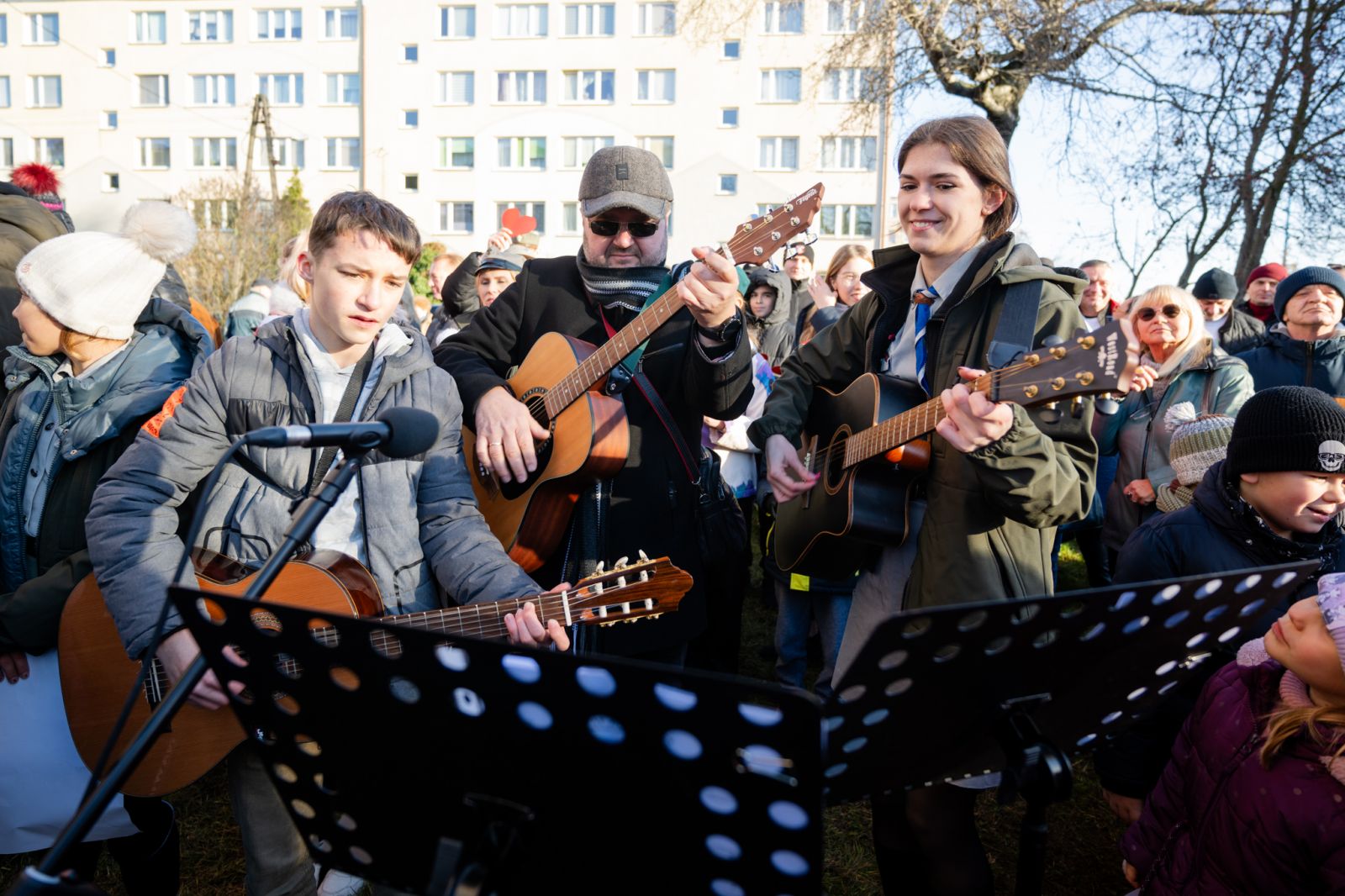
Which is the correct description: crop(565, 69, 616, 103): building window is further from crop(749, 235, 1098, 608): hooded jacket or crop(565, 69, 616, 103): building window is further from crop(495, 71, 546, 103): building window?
crop(749, 235, 1098, 608): hooded jacket

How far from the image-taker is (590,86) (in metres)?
39.3

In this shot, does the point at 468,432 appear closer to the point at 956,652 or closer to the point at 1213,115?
the point at 956,652

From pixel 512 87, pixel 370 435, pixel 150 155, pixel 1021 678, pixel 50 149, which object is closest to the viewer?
pixel 1021 678

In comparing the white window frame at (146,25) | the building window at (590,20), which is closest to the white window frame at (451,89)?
the building window at (590,20)

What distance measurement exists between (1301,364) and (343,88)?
4315 cm

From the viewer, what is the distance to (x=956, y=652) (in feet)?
4.38

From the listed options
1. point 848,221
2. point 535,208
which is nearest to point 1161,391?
point 848,221

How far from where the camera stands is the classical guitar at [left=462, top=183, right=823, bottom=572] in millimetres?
2545

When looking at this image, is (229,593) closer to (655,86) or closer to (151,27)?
(655,86)

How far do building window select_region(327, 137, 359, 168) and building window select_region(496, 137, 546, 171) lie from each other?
6967mm

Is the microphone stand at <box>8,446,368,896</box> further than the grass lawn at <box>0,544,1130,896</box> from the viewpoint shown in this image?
No

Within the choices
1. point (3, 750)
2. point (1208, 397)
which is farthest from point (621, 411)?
point (1208, 397)

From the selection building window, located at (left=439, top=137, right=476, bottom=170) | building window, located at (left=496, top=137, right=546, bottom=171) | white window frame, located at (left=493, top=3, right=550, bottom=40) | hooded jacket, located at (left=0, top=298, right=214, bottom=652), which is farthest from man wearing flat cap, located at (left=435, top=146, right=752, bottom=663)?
white window frame, located at (left=493, top=3, right=550, bottom=40)

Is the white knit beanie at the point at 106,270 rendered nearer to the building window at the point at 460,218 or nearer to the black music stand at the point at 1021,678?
the black music stand at the point at 1021,678
